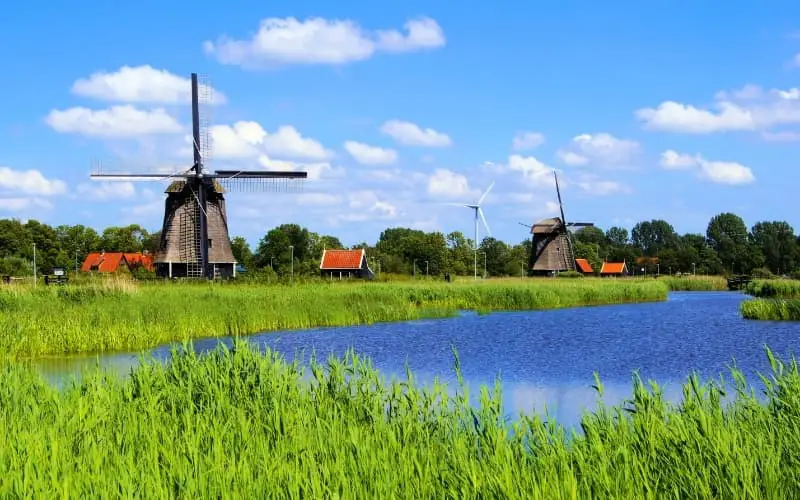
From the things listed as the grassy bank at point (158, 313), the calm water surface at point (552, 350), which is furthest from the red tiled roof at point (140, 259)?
the calm water surface at point (552, 350)

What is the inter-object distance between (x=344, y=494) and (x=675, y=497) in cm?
184

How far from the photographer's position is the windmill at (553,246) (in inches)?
2328

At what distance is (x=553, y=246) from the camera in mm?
59406

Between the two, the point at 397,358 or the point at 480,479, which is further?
the point at 397,358

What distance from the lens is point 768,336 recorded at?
748 inches

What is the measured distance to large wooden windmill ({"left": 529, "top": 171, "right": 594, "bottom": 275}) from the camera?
5912cm

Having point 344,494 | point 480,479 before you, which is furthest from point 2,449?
point 480,479

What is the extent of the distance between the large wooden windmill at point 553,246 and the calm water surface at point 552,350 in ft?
105

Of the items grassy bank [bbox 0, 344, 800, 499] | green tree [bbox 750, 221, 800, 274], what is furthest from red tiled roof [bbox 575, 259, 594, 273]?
grassy bank [bbox 0, 344, 800, 499]

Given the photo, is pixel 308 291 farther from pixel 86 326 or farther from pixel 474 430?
pixel 474 430

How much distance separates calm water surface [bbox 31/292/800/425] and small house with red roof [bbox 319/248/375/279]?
3313 cm

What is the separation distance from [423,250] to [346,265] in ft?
80.5

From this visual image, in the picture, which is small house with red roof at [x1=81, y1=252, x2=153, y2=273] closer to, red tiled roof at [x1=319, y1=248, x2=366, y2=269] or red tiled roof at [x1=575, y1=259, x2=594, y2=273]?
red tiled roof at [x1=319, y1=248, x2=366, y2=269]

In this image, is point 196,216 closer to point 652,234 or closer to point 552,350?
point 552,350
